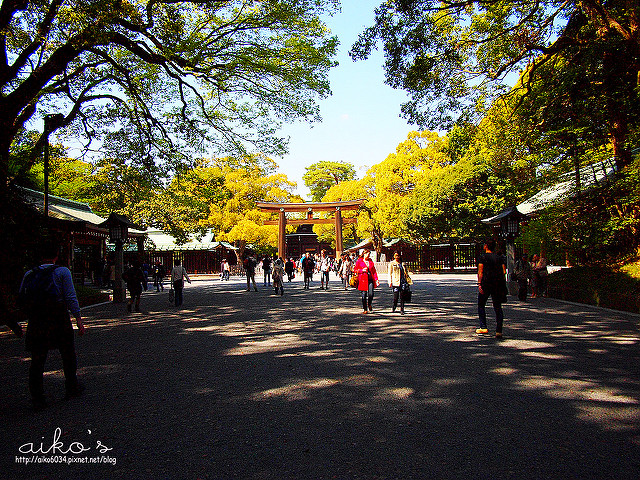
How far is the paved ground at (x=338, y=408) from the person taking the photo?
2967mm

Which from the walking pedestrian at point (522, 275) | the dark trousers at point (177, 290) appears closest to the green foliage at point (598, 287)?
the walking pedestrian at point (522, 275)

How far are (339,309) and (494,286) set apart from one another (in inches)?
212

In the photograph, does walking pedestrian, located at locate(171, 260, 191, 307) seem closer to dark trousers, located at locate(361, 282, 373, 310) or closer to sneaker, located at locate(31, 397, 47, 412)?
dark trousers, located at locate(361, 282, 373, 310)

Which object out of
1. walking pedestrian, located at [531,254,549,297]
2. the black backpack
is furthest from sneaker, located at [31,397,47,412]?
walking pedestrian, located at [531,254,549,297]

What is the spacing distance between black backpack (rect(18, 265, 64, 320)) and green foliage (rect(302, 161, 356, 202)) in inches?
2372

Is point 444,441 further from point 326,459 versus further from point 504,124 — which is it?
point 504,124

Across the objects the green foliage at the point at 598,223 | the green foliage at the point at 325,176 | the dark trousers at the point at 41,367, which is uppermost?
the green foliage at the point at 325,176

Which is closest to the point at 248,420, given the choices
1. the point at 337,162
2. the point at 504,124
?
the point at 504,124

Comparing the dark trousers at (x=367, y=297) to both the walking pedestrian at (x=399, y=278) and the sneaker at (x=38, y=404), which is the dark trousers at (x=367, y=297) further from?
the sneaker at (x=38, y=404)

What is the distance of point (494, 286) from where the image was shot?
293 inches

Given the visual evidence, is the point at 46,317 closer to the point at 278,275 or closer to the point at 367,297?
the point at 367,297

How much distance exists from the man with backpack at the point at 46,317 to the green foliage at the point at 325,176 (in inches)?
2369

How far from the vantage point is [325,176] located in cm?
6494

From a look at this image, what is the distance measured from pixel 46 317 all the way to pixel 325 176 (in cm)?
6153
